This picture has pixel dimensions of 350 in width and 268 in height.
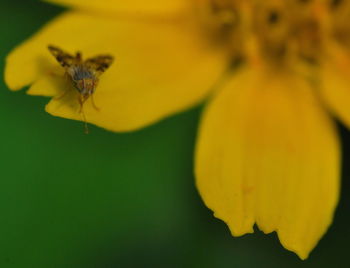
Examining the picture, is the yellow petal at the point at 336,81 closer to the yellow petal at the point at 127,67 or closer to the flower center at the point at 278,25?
the flower center at the point at 278,25

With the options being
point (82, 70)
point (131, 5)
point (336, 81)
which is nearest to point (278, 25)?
point (336, 81)

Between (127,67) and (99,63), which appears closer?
(99,63)

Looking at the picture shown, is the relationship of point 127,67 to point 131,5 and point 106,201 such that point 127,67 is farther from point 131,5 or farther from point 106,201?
point 106,201

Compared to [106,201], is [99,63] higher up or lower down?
higher up

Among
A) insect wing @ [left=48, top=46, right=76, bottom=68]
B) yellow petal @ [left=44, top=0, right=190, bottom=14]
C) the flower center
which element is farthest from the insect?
the flower center

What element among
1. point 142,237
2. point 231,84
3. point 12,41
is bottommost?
point 142,237

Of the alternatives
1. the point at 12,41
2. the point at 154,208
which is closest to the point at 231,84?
the point at 154,208

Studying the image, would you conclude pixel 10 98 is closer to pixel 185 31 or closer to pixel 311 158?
pixel 185 31
